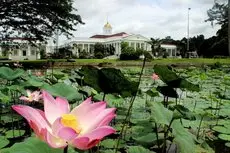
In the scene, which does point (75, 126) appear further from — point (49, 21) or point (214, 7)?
point (214, 7)

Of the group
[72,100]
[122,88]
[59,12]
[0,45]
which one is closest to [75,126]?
[122,88]

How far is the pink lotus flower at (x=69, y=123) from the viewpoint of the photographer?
0.57 m

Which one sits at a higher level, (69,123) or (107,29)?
(107,29)

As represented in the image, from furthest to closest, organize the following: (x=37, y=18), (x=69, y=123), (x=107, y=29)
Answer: (x=107, y=29) → (x=37, y=18) → (x=69, y=123)

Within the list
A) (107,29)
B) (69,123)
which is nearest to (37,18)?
(69,123)

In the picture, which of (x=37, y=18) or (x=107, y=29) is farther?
(x=107, y=29)

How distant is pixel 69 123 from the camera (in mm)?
636

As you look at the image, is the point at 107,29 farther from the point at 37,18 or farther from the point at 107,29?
the point at 37,18

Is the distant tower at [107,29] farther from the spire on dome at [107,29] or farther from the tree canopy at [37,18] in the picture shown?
the tree canopy at [37,18]

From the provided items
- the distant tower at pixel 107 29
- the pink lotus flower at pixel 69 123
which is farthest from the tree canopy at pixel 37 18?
the distant tower at pixel 107 29

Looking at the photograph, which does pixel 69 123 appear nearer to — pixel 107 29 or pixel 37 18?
pixel 37 18

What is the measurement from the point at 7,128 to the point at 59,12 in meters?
15.4

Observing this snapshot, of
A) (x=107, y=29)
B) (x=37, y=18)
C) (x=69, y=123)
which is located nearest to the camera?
(x=69, y=123)

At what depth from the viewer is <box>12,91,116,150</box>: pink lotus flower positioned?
0.57m
